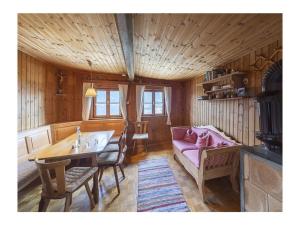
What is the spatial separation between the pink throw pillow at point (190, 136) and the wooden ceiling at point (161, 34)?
1765 mm

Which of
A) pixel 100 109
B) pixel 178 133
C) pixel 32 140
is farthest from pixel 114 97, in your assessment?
pixel 32 140

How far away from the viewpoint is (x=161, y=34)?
182 centimetres

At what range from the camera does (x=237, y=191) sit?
7.23ft

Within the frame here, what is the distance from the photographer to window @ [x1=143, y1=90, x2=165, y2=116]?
5082 millimetres

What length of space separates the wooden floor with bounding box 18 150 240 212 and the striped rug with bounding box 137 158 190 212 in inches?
3.6

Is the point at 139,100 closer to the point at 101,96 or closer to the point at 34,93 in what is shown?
the point at 101,96

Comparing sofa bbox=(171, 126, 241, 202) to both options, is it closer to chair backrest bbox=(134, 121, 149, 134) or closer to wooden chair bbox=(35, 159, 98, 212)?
wooden chair bbox=(35, 159, 98, 212)

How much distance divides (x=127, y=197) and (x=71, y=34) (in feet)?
7.71

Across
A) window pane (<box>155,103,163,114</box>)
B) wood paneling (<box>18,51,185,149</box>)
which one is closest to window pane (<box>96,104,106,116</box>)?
wood paneling (<box>18,51,185,149</box>)

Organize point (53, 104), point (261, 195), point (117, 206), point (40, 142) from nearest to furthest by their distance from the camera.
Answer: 1. point (261, 195)
2. point (117, 206)
3. point (40, 142)
4. point (53, 104)

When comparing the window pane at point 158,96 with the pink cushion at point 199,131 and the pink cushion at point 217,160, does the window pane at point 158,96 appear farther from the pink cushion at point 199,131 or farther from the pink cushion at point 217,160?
the pink cushion at point 217,160

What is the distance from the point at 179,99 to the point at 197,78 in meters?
1.10
